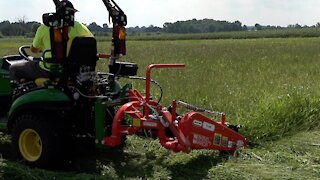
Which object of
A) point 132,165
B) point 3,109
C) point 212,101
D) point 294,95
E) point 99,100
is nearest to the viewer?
point 99,100

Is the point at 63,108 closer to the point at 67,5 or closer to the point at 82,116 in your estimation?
the point at 82,116

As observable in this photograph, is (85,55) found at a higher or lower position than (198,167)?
higher

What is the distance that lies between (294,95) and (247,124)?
4.89ft

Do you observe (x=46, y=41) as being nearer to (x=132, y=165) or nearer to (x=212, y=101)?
(x=132, y=165)

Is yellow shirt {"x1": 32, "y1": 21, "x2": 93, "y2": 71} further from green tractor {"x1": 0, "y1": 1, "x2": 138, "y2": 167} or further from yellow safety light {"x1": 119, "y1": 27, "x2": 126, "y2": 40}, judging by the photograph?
yellow safety light {"x1": 119, "y1": 27, "x2": 126, "y2": 40}

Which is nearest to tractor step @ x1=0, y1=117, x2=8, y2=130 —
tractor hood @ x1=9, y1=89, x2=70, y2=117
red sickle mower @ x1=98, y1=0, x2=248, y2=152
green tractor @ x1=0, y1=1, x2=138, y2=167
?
green tractor @ x1=0, y1=1, x2=138, y2=167

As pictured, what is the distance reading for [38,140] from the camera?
17.9 ft

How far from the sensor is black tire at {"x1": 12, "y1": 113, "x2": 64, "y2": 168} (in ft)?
16.9

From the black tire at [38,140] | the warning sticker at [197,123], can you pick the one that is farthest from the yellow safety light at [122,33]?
the warning sticker at [197,123]

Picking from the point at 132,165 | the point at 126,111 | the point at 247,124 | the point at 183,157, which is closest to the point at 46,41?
the point at 126,111

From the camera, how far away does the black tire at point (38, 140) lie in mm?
5148

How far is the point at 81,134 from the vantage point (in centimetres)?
536

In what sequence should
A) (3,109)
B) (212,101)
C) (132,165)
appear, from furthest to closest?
1. (212,101)
2. (3,109)
3. (132,165)

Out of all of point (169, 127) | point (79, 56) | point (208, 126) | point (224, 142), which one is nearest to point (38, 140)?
point (79, 56)
